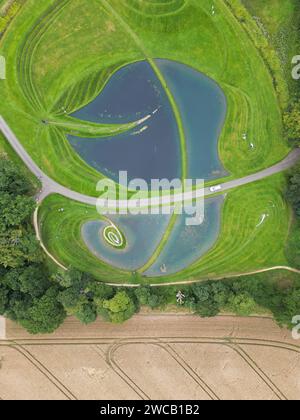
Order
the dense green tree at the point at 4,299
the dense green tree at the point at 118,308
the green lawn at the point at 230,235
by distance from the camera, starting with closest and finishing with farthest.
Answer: the dense green tree at the point at 118,308 < the dense green tree at the point at 4,299 < the green lawn at the point at 230,235

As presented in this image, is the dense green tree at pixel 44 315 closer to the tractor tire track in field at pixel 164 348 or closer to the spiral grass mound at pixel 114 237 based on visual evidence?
the tractor tire track in field at pixel 164 348

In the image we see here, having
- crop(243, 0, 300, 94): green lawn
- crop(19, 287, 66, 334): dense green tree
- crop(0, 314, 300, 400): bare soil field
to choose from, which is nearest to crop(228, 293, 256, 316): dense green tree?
crop(0, 314, 300, 400): bare soil field

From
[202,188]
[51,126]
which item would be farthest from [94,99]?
[202,188]

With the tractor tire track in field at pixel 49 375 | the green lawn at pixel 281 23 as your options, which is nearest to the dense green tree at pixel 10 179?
the tractor tire track in field at pixel 49 375

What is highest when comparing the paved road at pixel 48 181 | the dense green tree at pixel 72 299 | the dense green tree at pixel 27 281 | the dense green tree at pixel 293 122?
the dense green tree at pixel 293 122

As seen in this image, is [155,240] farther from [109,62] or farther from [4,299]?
[109,62]

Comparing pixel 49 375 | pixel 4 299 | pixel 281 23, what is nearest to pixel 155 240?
pixel 4 299
